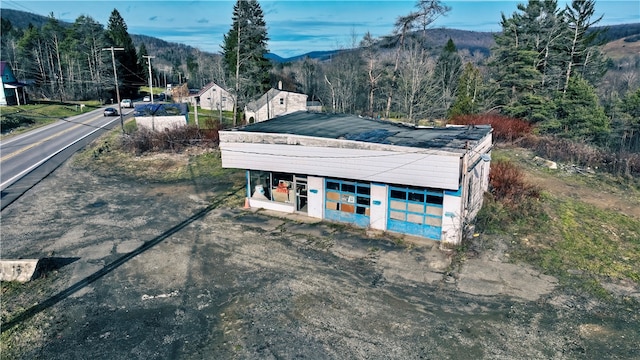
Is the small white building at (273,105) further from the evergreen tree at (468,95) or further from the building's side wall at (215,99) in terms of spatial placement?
Answer: the evergreen tree at (468,95)

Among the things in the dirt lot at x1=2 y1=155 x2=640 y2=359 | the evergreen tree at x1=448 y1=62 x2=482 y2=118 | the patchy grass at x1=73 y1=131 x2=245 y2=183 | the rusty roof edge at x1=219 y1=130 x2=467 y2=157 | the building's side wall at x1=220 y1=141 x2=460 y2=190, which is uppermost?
the evergreen tree at x1=448 y1=62 x2=482 y2=118

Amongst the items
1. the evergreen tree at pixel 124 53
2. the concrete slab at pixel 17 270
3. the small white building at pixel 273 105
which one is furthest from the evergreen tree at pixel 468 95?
the evergreen tree at pixel 124 53

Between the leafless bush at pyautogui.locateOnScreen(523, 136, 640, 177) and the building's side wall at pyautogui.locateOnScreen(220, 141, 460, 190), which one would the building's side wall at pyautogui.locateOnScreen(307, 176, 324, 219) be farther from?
the leafless bush at pyautogui.locateOnScreen(523, 136, 640, 177)

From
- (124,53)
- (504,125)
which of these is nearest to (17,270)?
(504,125)

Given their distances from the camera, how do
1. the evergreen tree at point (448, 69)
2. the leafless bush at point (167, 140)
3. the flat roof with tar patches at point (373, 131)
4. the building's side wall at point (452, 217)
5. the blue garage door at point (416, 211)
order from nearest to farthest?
the building's side wall at point (452, 217) → the blue garage door at point (416, 211) → the flat roof with tar patches at point (373, 131) → the leafless bush at point (167, 140) → the evergreen tree at point (448, 69)

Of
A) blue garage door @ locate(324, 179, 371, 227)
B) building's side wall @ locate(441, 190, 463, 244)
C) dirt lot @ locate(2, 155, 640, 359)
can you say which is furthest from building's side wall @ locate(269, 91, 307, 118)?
building's side wall @ locate(441, 190, 463, 244)

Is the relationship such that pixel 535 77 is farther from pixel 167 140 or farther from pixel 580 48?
pixel 167 140
